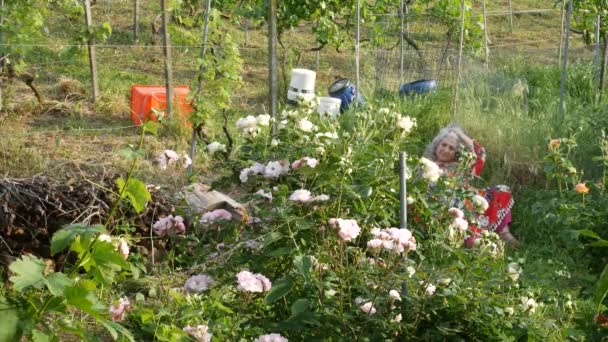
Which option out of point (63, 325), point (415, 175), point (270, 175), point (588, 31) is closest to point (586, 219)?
point (415, 175)

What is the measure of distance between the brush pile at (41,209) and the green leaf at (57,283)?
2519 mm

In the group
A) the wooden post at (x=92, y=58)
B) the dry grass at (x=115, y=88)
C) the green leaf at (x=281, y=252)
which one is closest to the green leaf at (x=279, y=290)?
the green leaf at (x=281, y=252)

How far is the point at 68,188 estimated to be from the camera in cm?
480

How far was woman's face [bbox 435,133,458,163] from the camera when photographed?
19.4 ft

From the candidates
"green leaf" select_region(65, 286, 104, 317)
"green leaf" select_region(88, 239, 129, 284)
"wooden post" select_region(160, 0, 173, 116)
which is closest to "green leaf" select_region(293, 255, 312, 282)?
"green leaf" select_region(88, 239, 129, 284)

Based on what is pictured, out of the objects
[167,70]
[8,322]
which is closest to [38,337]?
[8,322]

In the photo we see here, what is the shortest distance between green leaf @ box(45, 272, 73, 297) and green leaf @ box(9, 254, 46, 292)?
2cm

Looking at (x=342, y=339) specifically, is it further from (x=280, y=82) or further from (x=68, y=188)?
(x=280, y=82)

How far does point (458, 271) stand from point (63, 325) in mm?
1397

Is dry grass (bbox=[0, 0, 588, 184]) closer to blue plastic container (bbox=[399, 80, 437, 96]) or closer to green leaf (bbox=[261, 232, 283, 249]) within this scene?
blue plastic container (bbox=[399, 80, 437, 96])

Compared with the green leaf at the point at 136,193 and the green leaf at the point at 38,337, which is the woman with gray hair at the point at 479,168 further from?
the green leaf at the point at 38,337

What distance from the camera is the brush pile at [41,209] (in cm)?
463

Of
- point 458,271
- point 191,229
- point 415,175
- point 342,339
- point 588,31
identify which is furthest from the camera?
point 588,31

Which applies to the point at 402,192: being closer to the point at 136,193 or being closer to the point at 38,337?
the point at 136,193
